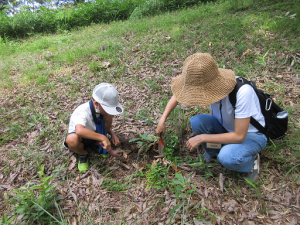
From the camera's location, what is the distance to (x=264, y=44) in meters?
3.75

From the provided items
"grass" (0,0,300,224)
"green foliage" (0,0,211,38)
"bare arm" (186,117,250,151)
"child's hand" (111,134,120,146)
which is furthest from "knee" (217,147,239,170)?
"green foliage" (0,0,211,38)

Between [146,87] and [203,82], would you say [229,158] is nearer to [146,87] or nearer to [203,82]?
[203,82]

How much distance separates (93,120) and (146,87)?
1663mm

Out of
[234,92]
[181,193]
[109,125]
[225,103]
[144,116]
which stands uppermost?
[234,92]

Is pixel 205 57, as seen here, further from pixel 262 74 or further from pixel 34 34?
pixel 34 34

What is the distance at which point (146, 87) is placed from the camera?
12.0 feet

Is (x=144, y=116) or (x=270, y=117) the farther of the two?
(x=144, y=116)

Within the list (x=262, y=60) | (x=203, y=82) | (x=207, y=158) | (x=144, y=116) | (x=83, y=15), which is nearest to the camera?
(x=203, y=82)

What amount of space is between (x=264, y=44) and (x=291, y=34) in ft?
1.95

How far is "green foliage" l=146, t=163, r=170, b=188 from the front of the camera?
2006 mm

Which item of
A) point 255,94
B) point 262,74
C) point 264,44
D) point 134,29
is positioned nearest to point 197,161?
point 255,94

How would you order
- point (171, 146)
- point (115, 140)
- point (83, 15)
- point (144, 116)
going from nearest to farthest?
point (171, 146) → point (115, 140) → point (144, 116) → point (83, 15)

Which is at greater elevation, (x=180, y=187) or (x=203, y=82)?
(x=203, y=82)

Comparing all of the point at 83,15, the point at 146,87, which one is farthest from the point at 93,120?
the point at 83,15
